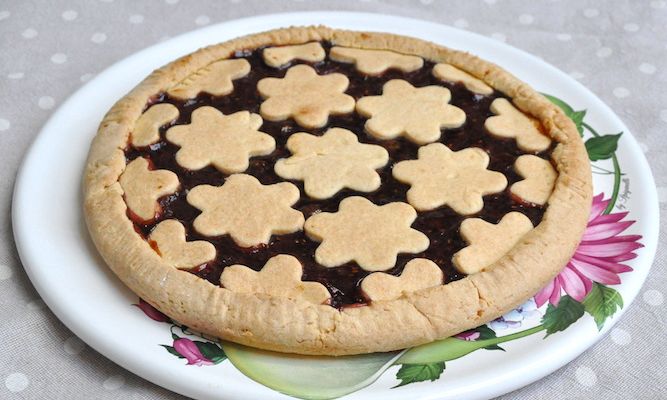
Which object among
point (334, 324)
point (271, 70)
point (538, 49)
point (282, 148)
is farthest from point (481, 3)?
point (334, 324)

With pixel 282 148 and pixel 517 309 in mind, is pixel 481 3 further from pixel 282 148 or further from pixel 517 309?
pixel 517 309

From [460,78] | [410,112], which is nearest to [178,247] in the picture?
[410,112]

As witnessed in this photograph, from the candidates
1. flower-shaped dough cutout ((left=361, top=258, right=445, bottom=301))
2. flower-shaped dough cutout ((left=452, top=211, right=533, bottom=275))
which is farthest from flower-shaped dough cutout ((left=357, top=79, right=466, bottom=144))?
flower-shaped dough cutout ((left=361, top=258, right=445, bottom=301))

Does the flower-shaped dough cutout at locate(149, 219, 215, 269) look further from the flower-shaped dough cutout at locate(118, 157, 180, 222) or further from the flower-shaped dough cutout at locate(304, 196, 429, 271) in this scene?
the flower-shaped dough cutout at locate(304, 196, 429, 271)

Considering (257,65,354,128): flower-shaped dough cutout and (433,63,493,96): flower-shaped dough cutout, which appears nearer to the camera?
(257,65,354,128): flower-shaped dough cutout

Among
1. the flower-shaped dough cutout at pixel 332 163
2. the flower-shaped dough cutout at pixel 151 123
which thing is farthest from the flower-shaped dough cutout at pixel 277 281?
the flower-shaped dough cutout at pixel 151 123
